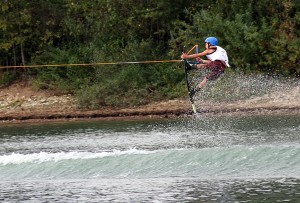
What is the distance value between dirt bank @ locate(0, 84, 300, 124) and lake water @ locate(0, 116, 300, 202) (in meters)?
4.83

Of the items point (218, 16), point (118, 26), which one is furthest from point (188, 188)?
point (118, 26)

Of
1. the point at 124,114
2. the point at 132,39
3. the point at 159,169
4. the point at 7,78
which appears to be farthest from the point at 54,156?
the point at 7,78

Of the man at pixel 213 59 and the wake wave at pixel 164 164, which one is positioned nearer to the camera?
the wake wave at pixel 164 164

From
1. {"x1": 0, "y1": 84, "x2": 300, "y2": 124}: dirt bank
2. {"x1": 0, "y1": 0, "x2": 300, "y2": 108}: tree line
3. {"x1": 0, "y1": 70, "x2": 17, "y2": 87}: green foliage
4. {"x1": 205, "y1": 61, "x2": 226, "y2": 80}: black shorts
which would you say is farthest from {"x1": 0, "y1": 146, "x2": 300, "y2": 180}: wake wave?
{"x1": 0, "y1": 70, "x2": 17, "y2": 87}: green foliage

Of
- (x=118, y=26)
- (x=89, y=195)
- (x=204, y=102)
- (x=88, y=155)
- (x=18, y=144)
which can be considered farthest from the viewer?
(x=118, y=26)

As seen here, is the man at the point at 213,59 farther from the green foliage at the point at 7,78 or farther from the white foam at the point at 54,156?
the green foliage at the point at 7,78

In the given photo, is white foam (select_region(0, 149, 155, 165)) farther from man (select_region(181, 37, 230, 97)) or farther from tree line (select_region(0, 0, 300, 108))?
tree line (select_region(0, 0, 300, 108))

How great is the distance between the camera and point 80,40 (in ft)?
116

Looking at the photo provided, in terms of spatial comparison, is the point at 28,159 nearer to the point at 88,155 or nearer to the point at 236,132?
the point at 88,155

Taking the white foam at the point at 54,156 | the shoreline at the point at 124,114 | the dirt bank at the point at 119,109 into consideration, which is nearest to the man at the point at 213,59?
the white foam at the point at 54,156

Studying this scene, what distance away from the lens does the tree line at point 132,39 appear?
30734 millimetres

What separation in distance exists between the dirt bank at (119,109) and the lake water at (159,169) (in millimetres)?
4825

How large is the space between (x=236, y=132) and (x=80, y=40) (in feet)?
44.6

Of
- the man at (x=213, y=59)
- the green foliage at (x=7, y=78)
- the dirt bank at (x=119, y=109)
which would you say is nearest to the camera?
the man at (x=213, y=59)
